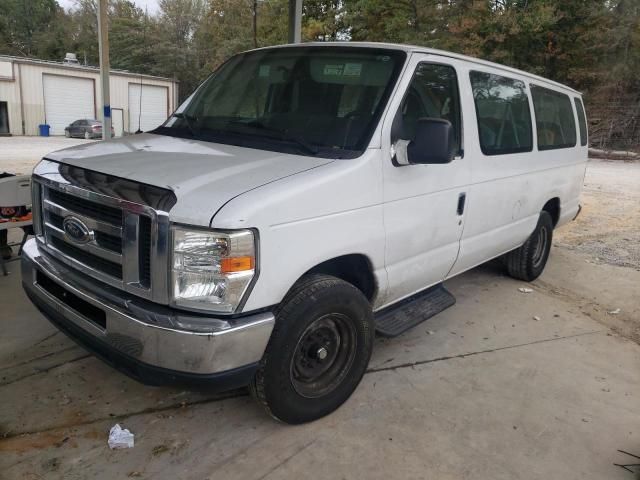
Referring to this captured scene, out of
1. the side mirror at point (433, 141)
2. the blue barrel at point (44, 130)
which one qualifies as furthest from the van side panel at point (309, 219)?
the blue barrel at point (44, 130)

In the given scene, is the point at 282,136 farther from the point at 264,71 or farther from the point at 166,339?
the point at 166,339

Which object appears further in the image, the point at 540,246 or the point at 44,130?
the point at 44,130

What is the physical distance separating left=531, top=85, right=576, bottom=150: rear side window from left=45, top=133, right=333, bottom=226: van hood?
3174mm

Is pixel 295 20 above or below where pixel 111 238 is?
above

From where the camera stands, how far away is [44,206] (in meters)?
3.10

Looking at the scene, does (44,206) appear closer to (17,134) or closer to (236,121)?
(236,121)

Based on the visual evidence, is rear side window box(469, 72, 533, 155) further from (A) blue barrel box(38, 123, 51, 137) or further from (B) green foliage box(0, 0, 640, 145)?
(A) blue barrel box(38, 123, 51, 137)

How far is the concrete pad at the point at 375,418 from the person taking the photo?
2740mm

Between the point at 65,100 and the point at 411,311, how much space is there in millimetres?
37478

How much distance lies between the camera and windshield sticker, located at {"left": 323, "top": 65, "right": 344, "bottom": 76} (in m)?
3.46

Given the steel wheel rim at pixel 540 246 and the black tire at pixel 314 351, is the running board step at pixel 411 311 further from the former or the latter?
the steel wheel rim at pixel 540 246

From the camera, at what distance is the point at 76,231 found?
2791 millimetres

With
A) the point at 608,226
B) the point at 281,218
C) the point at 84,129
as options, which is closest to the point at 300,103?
the point at 281,218

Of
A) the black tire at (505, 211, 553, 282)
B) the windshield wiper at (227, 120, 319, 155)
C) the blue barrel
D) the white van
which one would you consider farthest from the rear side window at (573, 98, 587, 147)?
the blue barrel
